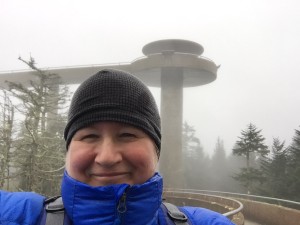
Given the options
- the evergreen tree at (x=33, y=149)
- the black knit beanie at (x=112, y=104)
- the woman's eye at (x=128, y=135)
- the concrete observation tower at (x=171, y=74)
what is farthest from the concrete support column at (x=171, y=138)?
the woman's eye at (x=128, y=135)

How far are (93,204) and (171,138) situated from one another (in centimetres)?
3153

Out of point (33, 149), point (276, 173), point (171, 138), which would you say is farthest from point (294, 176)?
point (33, 149)

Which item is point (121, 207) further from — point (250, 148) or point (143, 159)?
point (250, 148)

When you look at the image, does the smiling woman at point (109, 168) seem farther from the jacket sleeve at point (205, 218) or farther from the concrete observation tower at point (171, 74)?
the concrete observation tower at point (171, 74)

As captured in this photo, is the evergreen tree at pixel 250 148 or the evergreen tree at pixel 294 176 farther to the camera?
the evergreen tree at pixel 250 148

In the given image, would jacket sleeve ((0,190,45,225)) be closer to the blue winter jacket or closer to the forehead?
the blue winter jacket

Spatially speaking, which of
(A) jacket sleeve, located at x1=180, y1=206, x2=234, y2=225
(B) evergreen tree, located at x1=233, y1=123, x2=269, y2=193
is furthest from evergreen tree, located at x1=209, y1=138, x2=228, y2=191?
(A) jacket sleeve, located at x1=180, y1=206, x2=234, y2=225

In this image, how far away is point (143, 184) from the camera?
59.9 inches

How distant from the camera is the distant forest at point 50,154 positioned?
474 inches

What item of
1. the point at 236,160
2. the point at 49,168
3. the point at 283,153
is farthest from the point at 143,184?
the point at 236,160

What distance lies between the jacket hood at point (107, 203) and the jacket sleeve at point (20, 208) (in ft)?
0.45

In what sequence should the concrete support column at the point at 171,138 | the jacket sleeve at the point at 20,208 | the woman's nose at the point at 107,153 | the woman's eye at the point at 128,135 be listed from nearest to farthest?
the jacket sleeve at the point at 20,208 < the woman's nose at the point at 107,153 < the woman's eye at the point at 128,135 < the concrete support column at the point at 171,138

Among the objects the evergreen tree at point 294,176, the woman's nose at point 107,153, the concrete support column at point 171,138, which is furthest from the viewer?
the concrete support column at point 171,138

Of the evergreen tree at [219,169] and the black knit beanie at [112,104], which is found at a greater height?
the black knit beanie at [112,104]
